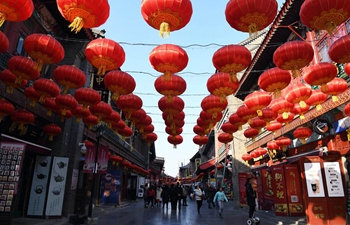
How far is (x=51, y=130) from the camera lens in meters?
11.4

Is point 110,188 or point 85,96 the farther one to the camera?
point 110,188

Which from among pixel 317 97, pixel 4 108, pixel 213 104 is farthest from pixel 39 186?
pixel 317 97

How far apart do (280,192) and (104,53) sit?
1051cm

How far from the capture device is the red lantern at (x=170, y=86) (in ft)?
24.2

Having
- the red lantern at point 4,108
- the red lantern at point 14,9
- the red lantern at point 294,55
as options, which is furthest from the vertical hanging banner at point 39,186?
the red lantern at point 294,55

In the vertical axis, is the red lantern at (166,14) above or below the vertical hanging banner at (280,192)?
above

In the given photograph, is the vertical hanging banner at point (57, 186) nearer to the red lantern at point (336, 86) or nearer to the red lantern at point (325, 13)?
the red lantern at point (336, 86)

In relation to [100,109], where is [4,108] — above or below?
below

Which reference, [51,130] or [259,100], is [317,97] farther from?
[51,130]

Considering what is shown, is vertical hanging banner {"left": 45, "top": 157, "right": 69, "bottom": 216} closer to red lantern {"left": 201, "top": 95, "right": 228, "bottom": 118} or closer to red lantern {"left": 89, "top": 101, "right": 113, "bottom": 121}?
red lantern {"left": 89, "top": 101, "right": 113, "bottom": 121}

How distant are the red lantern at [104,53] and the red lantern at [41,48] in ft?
2.55

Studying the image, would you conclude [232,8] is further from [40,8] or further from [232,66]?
[40,8]

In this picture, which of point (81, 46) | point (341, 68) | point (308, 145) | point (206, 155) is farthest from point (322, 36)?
point (206, 155)

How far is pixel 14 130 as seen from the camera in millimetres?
10281
